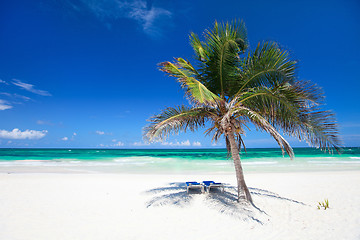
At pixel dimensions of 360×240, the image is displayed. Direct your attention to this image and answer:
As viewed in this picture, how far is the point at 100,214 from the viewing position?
5.20 m

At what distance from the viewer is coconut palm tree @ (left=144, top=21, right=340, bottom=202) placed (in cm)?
464

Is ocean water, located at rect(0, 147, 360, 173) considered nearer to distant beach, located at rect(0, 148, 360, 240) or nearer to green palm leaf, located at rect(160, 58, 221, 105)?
distant beach, located at rect(0, 148, 360, 240)

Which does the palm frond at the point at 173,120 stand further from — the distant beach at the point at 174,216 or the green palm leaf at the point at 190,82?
the distant beach at the point at 174,216

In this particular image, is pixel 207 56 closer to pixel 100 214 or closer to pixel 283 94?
pixel 283 94

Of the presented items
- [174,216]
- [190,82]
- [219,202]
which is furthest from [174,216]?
[190,82]

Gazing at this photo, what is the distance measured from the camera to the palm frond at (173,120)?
557cm

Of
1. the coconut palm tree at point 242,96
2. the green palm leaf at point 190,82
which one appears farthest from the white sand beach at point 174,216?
the green palm leaf at point 190,82

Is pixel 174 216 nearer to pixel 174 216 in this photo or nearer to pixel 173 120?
pixel 174 216

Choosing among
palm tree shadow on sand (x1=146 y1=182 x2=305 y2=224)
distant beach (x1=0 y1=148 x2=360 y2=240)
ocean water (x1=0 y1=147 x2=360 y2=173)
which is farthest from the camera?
ocean water (x1=0 y1=147 x2=360 y2=173)

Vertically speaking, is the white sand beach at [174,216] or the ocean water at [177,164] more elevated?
the white sand beach at [174,216]

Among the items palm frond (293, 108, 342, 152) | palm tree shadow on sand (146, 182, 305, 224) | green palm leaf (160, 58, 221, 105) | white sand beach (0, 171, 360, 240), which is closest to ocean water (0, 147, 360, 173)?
palm frond (293, 108, 342, 152)

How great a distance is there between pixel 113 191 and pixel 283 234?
590 centimetres

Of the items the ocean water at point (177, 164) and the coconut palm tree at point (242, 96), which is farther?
the ocean water at point (177, 164)

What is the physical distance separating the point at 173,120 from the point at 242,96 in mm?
1904
